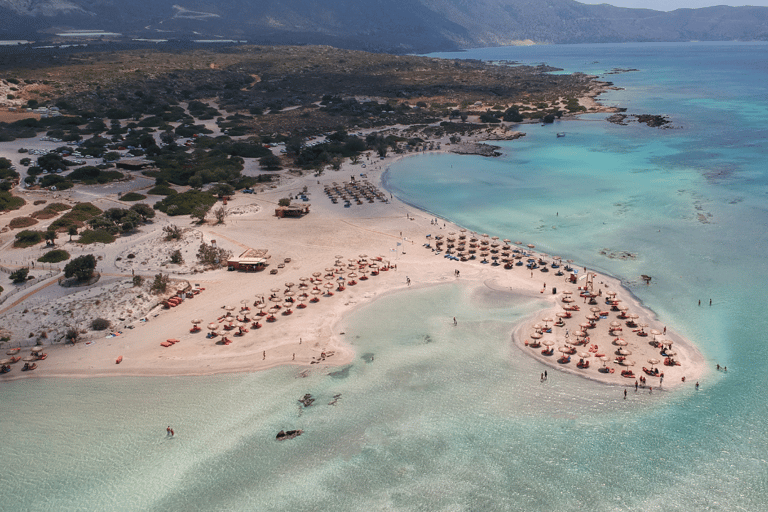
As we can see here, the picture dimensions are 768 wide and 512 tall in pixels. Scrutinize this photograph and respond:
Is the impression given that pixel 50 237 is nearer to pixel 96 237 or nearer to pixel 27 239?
pixel 27 239

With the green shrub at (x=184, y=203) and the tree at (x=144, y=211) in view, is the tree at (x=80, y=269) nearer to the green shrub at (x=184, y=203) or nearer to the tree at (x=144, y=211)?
the tree at (x=144, y=211)

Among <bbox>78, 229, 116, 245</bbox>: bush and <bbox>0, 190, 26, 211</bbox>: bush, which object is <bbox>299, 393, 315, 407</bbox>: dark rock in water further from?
<bbox>0, 190, 26, 211</bbox>: bush

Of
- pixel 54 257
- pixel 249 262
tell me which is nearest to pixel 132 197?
pixel 54 257

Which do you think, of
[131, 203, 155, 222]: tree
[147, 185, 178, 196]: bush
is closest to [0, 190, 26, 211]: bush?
[147, 185, 178, 196]: bush

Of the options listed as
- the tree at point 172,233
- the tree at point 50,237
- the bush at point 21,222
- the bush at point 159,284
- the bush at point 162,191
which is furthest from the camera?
the bush at point 162,191

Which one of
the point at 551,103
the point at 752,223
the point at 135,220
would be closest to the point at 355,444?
the point at 135,220

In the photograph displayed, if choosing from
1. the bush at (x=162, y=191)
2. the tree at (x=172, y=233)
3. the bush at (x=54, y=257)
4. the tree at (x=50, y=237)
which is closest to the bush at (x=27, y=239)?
the tree at (x=50, y=237)
